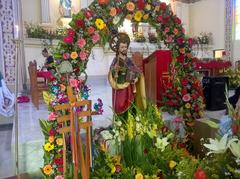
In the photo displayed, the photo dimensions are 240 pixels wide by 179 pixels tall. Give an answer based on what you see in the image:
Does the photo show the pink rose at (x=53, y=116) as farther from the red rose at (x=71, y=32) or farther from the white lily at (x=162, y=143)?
the white lily at (x=162, y=143)

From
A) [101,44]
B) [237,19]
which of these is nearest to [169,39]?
[101,44]

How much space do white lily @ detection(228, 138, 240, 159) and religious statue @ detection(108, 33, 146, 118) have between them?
179 centimetres

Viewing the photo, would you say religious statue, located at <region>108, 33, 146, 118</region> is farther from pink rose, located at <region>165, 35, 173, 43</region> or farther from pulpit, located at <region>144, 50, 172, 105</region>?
pulpit, located at <region>144, 50, 172, 105</region>

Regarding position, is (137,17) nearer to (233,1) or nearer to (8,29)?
(8,29)

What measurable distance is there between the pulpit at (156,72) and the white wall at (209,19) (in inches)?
298

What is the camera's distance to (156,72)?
4398mm

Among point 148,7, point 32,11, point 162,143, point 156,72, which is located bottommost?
point 162,143

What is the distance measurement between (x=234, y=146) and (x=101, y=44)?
6.15ft

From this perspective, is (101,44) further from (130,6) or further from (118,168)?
(118,168)

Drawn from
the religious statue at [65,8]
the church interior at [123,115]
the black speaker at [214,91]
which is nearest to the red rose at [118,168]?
the church interior at [123,115]

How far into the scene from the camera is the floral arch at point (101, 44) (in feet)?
7.75

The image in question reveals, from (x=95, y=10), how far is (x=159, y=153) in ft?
4.76

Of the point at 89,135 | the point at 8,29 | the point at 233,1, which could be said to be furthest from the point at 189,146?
the point at 233,1

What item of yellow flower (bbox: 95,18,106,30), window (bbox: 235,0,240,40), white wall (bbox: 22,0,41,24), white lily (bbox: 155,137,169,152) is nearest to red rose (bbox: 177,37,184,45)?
yellow flower (bbox: 95,18,106,30)
